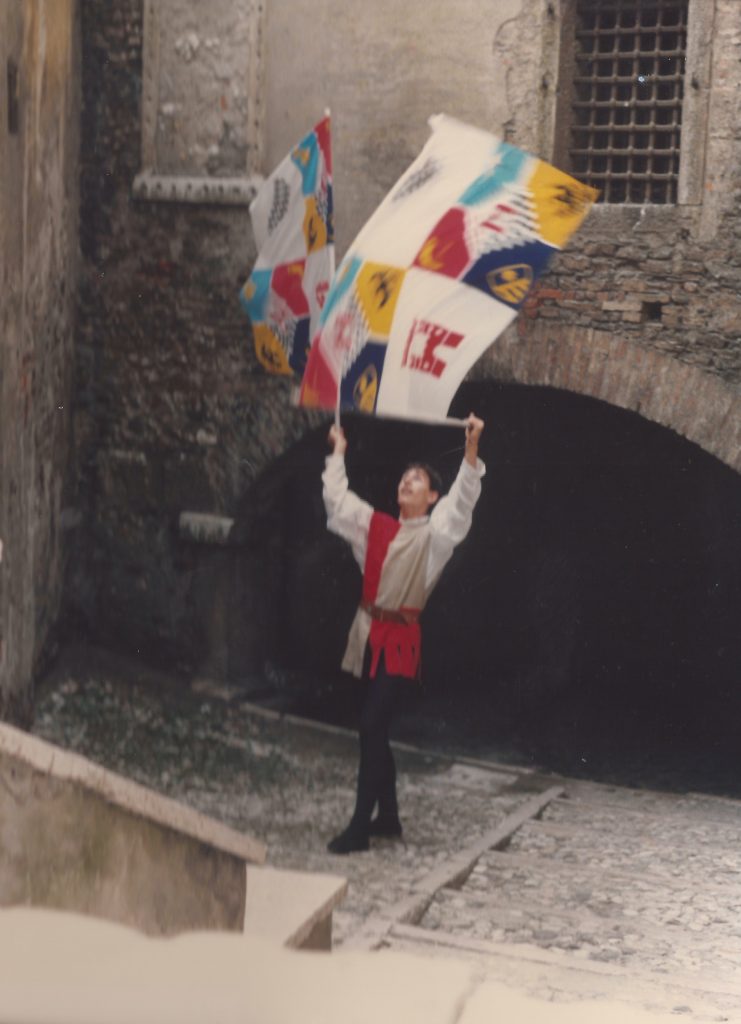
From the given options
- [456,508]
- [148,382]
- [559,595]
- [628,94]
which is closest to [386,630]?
[456,508]

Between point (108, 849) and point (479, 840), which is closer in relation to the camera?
point (108, 849)

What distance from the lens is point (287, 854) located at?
3326 millimetres

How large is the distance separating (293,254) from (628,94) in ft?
2.59

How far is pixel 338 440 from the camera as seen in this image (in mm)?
3418

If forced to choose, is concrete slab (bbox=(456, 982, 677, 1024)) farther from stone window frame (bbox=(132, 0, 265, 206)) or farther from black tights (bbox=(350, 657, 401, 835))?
stone window frame (bbox=(132, 0, 265, 206))

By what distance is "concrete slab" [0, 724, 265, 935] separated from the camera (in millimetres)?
2768

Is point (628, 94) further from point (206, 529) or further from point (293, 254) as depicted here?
point (206, 529)

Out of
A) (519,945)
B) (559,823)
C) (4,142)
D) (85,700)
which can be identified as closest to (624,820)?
(559,823)

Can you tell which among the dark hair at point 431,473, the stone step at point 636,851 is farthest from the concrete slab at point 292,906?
the dark hair at point 431,473

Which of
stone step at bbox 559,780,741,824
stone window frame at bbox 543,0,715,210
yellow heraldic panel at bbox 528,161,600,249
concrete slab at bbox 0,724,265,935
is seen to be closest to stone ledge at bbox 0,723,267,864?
concrete slab at bbox 0,724,265,935

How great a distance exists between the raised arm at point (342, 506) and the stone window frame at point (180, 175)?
0.58 meters

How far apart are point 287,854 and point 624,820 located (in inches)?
29.8

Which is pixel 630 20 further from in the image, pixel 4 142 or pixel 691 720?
pixel 691 720

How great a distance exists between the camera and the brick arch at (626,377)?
3.59 m
